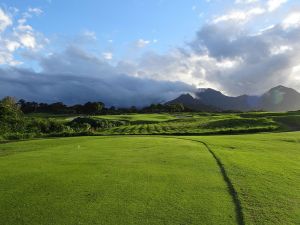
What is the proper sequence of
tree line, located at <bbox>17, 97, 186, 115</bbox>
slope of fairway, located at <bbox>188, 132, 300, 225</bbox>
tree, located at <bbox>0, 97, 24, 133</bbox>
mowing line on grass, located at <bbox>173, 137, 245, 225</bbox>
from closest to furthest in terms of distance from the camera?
mowing line on grass, located at <bbox>173, 137, 245, 225</bbox>, slope of fairway, located at <bbox>188, 132, 300, 225</bbox>, tree, located at <bbox>0, 97, 24, 133</bbox>, tree line, located at <bbox>17, 97, 186, 115</bbox>

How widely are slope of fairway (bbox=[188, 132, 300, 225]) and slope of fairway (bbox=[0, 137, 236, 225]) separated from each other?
2.35 ft

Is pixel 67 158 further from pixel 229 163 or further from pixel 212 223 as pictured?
pixel 212 223

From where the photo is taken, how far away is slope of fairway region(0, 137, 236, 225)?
1118 cm

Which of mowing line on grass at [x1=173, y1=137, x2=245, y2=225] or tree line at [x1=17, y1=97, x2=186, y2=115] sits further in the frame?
tree line at [x1=17, y1=97, x2=186, y2=115]

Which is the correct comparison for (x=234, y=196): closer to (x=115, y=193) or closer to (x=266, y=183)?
(x=266, y=183)

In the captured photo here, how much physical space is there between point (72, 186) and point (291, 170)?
11.2m

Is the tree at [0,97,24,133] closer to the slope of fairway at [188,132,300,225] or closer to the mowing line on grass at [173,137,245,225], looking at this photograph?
the slope of fairway at [188,132,300,225]

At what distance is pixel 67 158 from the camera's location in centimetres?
2295

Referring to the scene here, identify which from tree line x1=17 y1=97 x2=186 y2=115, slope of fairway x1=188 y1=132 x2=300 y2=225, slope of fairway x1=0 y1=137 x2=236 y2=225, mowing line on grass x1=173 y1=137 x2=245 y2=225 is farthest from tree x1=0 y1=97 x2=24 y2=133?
tree line x1=17 y1=97 x2=186 y2=115

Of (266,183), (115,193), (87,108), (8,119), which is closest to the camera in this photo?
(115,193)

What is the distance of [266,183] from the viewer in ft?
50.5

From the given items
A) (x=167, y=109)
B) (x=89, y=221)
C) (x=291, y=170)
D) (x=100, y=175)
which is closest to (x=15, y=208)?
(x=89, y=221)

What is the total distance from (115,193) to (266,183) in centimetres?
661

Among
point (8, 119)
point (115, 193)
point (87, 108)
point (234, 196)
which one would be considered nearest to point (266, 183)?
point (234, 196)
